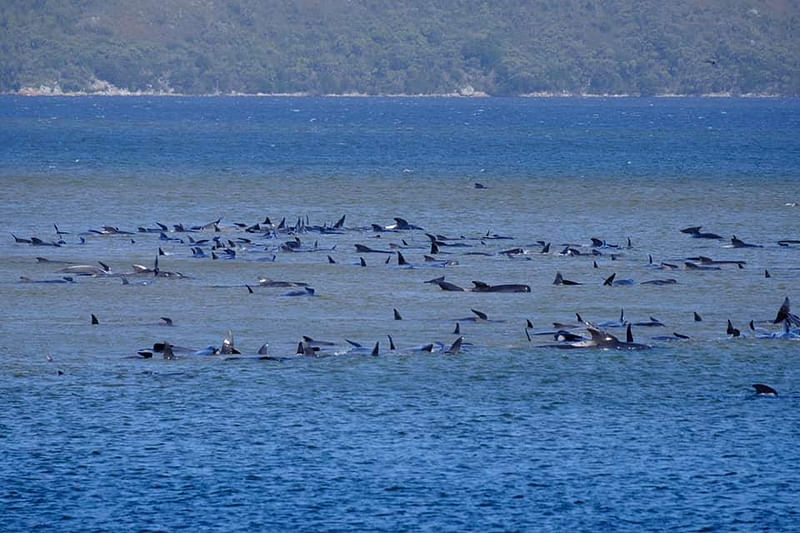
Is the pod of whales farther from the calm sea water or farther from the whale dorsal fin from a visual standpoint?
the calm sea water

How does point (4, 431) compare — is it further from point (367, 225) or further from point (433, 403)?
point (367, 225)

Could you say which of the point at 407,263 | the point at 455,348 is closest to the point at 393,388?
the point at 455,348

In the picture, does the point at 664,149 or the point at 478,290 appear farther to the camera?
the point at 664,149

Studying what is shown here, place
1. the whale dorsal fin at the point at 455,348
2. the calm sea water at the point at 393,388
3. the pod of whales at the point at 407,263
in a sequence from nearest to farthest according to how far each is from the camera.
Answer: the calm sea water at the point at 393,388 → the whale dorsal fin at the point at 455,348 → the pod of whales at the point at 407,263

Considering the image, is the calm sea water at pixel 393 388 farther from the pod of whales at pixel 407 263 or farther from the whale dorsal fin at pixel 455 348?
the whale dorsal fin at pixel 455 348

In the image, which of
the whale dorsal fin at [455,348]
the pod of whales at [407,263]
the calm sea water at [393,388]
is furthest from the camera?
the pod of whales at [407,263]

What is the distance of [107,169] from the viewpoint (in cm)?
9694

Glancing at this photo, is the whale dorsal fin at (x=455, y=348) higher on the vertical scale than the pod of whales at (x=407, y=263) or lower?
lower

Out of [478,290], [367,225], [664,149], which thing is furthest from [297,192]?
[664,149]

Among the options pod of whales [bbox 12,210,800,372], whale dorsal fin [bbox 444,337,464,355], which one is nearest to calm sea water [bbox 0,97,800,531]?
pod of whales [bbox 12,210,800,372]

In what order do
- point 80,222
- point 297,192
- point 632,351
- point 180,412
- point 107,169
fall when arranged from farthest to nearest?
point 107,169
point 297,192
point 80,222
point 632,351
point 180,412

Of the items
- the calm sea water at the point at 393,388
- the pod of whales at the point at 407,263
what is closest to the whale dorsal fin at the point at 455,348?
the pod of whales at the point at 407,263

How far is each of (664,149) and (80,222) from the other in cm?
8597

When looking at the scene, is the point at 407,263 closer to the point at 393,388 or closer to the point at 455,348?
the point at 455,348
